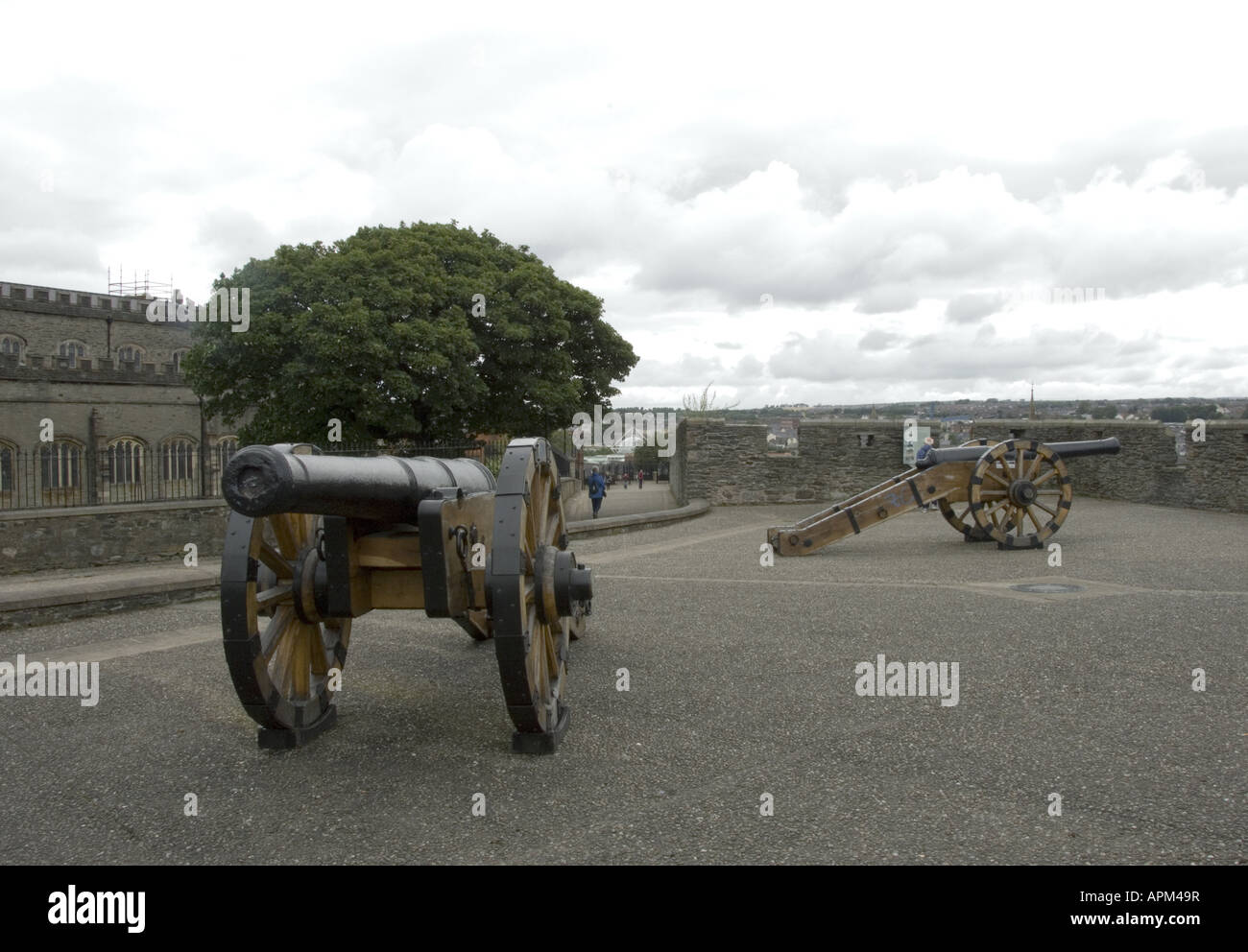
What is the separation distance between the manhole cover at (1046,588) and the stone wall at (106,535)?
9.92 metres

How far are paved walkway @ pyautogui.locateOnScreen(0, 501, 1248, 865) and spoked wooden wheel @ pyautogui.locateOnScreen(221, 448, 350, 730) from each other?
11.0 inches

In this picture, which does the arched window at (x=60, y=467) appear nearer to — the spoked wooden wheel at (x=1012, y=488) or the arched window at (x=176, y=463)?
the arched window at (x=176, y=463)

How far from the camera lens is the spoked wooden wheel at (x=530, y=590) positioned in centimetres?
415

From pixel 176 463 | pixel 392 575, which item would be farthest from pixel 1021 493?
pixel 176 463

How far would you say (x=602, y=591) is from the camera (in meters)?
9.88

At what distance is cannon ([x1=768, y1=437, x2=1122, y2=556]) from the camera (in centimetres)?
1230

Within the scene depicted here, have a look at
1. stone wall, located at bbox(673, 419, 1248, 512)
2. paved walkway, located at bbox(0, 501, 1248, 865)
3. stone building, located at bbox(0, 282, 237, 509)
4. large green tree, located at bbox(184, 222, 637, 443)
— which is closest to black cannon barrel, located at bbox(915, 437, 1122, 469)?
paved walkway, located at bbox(0, 501, 1248, 865)

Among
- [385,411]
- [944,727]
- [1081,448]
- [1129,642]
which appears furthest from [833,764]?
[385,411]

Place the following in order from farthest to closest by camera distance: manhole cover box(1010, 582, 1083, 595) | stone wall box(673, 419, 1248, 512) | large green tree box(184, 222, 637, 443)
Result: stone wall box(673, 419, 1248, 512) < large green tree box(184, 222, 637, 443) < manhole cover box(1010, 582, 1083, 595)

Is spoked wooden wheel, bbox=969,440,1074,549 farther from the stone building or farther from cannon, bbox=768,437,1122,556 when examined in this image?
the stone building

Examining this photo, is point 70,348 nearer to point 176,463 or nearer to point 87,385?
point 87,385

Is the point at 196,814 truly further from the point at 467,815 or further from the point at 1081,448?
the point at 1081,448

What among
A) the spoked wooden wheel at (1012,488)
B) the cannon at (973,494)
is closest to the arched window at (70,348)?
the cannon at (973,494)

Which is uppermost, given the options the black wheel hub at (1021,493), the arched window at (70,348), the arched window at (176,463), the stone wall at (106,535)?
the arched window at (70,348)
